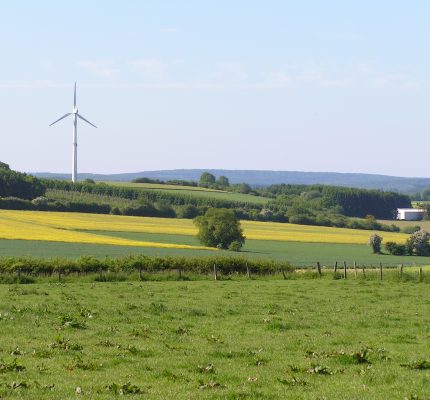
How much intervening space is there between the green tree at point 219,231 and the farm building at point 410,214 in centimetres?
8558

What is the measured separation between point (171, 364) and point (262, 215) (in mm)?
118198

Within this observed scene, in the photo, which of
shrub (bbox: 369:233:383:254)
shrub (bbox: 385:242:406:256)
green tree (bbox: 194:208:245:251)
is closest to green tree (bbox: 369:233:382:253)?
shrub (bbox: 369:233:383:254)

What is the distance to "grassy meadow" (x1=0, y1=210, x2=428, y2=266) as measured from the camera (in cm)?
7638

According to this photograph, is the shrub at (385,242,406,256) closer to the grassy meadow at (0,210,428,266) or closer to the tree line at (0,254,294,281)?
the grassy meadow at (0,210,428,266)

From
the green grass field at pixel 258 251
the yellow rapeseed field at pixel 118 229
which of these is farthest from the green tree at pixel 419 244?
the yellow rapeseed field at pixel 118 229

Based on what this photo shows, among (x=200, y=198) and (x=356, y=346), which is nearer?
(x=356, y=346)

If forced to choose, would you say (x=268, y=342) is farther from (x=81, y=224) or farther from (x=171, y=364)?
(x=81, y=224)

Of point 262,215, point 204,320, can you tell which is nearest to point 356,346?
point 204,320

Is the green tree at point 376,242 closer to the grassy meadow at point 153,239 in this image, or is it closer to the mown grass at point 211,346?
the grassy meadow at point 153,239

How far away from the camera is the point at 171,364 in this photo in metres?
18.4

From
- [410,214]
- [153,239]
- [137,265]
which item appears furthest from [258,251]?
[410,214]

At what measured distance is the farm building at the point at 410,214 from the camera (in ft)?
565

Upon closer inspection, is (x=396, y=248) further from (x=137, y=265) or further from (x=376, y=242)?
(x=137, y=265)

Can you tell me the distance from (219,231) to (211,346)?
6999 centimetres
